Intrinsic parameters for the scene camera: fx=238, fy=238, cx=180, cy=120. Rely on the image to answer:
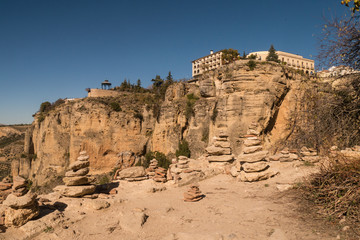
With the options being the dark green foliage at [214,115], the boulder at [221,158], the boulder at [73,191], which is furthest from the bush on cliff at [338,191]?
the dark green foliage at [214,115]

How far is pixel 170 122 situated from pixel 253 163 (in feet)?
61.1

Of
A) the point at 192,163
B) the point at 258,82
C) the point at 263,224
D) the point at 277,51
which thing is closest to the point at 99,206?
the point at 263,224

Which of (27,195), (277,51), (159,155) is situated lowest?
(159,155)

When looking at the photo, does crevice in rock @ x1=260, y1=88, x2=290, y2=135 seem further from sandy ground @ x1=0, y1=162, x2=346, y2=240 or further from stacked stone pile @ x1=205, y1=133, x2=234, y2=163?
sandy ground @ x1=0, y1=162, x2=346, y2=240

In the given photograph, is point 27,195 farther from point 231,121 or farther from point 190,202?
point 231,121

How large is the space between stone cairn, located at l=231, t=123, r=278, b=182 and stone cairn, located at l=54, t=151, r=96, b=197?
5.20 metres

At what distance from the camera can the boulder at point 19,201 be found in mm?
5066

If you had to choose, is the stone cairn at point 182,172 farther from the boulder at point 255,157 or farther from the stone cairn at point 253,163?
the boulder at point 255,157

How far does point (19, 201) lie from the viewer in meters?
5.11

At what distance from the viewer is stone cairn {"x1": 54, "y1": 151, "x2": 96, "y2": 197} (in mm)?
6922

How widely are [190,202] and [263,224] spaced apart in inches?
101

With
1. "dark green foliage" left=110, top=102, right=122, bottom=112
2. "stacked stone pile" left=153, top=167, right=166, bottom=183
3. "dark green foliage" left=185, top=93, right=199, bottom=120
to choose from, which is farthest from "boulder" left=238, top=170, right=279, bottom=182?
"dark green foliage" left=110, top=102, right=122, bottom=112

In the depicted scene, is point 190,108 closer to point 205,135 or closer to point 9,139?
point 205,135

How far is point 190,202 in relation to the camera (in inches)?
269
